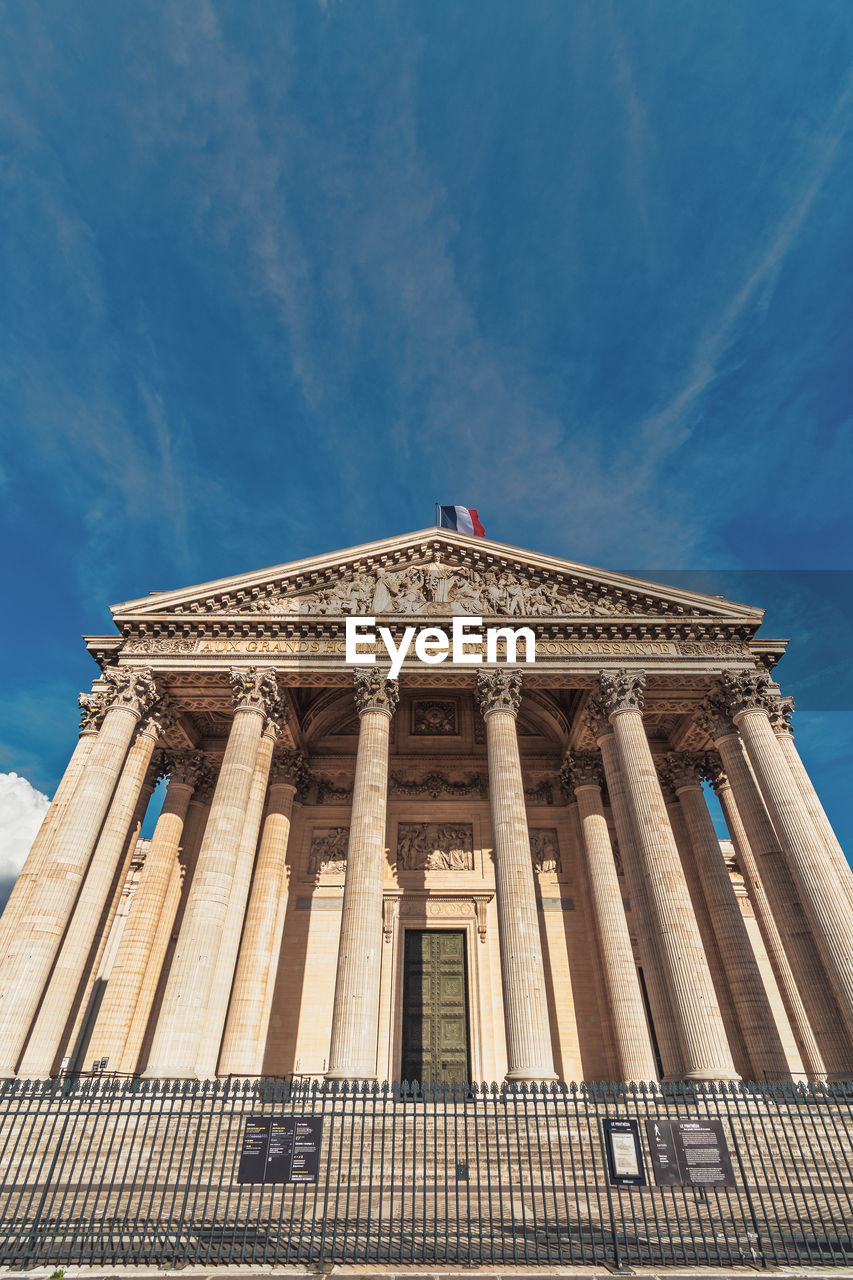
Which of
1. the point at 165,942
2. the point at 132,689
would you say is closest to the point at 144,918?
the point at 165,942

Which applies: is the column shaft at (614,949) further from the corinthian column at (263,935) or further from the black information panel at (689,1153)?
the corinthian column at (263,935)

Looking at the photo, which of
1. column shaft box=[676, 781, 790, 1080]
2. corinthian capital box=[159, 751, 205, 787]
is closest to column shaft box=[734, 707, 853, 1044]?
column shaft box=[676, 781, 790, 1080]

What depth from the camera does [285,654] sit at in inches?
706

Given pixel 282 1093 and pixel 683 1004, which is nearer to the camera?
pixel 282 1093

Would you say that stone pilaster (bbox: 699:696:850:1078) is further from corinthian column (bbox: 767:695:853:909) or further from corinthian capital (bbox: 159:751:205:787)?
corinthian capital (bbox: 159:751:205:787)

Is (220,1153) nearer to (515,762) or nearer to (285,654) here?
(515,762)

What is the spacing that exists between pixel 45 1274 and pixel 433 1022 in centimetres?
1372

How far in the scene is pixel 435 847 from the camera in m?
21.5

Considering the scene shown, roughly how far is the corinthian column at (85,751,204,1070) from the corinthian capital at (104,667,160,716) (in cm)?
384

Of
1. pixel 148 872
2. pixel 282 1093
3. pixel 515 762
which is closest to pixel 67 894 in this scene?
pixel 148 872

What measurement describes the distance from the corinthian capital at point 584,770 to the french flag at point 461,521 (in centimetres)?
766

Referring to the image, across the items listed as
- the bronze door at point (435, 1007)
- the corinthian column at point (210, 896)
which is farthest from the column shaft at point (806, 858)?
the corinthian column at point (210, 896)

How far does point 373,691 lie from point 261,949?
24.5ft

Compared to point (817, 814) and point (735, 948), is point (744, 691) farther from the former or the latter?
point (735, 948)
